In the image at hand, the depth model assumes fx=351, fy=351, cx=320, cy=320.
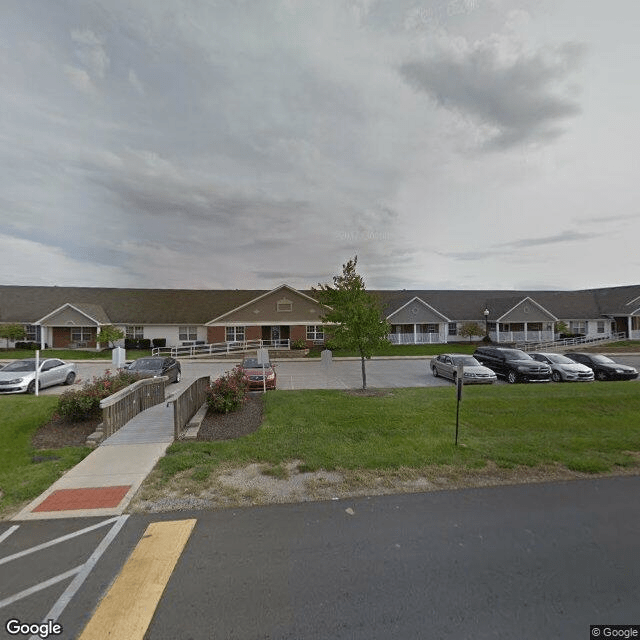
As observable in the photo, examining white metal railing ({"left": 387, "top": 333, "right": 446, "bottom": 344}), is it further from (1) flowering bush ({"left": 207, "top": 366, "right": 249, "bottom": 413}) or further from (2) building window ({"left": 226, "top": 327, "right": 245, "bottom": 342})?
(1) flowering bush ({"left": 207, "top": 366, "right": 249, "bottom": 413})

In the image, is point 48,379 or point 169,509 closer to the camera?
point 169,509

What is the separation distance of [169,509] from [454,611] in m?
3.99

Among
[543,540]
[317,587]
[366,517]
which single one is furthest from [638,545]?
[317,587]

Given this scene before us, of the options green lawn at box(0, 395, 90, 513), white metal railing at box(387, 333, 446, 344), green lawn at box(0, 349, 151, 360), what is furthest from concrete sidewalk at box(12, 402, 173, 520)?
white metal railing at box(387, 333, 446, 344)

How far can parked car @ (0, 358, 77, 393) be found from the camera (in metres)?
14.9

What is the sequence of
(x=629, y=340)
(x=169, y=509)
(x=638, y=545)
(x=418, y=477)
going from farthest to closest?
(x=629, y=340) → (x=418, y=477) → (x=169, y=509) → (x=638, y=545)

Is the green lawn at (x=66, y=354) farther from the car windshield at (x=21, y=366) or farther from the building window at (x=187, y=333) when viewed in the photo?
the car windshield at (x=21, y=366)

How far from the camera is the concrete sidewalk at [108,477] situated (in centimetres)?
527

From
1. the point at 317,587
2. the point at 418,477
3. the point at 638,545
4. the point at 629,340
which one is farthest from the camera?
the point at 629,340

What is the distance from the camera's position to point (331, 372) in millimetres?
22469

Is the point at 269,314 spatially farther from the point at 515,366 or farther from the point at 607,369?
the point at 607,369

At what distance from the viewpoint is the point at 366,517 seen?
4922 mm

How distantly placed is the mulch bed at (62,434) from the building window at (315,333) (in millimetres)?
26820

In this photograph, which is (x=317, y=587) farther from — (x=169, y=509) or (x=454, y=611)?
(x=169, y=509)
